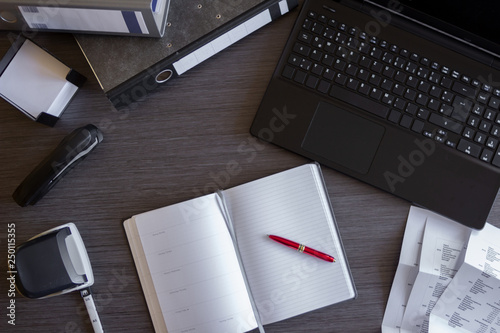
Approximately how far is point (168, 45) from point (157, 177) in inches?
9.2

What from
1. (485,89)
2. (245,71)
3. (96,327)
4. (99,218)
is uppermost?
(485,89)

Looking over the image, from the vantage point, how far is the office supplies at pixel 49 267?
87 cm

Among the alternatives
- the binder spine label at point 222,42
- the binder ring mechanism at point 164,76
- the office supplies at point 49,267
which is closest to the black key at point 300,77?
the binder spine label at point 222,42

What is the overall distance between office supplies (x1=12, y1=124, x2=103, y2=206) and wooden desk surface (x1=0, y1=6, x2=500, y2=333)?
0.10 feet

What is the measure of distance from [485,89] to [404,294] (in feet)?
1.26

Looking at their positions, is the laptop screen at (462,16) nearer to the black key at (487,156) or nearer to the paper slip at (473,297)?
the black key at (487,156)

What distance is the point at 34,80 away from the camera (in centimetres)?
93

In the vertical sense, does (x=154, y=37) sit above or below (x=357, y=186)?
above

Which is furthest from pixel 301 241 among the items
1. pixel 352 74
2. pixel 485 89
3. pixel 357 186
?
pixel 485 89

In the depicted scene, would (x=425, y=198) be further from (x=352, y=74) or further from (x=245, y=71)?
(x=245, y=71)

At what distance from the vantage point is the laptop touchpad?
36.6 inches

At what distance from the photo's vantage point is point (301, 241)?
915mm

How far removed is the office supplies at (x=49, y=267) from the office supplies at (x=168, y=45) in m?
0.26

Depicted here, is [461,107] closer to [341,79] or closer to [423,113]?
[423,113]
